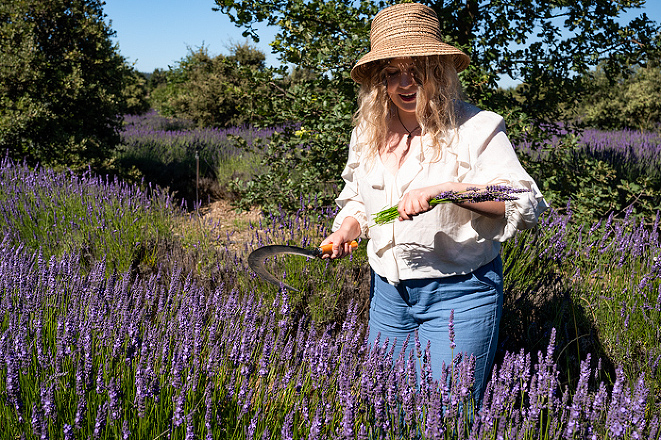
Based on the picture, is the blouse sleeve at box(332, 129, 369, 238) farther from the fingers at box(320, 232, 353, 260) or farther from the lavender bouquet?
the lavender bouquet

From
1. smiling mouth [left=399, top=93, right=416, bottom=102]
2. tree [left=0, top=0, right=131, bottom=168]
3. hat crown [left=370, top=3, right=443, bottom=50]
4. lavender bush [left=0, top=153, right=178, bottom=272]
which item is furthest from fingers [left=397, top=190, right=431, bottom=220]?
tree [left=0, top=0, right=131, bottom=168]

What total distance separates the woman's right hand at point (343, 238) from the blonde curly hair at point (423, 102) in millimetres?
289

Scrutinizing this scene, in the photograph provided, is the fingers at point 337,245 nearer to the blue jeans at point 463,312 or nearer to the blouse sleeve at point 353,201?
the blouse sleeve at point 353,201

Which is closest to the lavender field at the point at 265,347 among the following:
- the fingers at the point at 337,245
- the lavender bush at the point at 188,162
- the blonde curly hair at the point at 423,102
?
the fingers at the point at 337,245

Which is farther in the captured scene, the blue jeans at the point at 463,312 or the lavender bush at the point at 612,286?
the lavender bush at the point at 612,286

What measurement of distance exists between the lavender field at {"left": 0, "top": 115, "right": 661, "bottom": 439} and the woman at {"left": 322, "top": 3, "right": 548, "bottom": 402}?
0.59 feet

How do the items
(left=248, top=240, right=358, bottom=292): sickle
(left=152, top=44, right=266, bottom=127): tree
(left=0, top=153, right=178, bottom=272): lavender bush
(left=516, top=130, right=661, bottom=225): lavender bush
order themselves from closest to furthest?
(left=248, top=240, right=358, bottom=292): sickle
(left=0, top=153, right=178, bottom=272): lavender bush
(left=516, top=130, right=661, bottom=225): lavender bush
(left=152, top=44, right=266, bottom=127): tree

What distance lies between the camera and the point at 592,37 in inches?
156

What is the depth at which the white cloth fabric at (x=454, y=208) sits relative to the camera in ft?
5.49

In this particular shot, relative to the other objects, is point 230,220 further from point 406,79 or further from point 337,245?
point 406,79

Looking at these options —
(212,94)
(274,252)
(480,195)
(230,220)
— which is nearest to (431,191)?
(480,195)

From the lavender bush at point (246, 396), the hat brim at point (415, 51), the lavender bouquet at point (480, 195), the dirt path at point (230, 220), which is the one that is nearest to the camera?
the lavender bush at point (246, 396)

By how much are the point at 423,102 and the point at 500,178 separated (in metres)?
0.40

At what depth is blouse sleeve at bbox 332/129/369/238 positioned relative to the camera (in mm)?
2152
